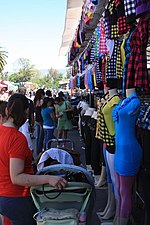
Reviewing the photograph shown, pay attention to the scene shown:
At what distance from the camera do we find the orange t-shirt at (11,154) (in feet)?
8.18

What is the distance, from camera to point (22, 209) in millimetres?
2596

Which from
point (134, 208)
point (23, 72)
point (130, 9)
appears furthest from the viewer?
point (23, 72)

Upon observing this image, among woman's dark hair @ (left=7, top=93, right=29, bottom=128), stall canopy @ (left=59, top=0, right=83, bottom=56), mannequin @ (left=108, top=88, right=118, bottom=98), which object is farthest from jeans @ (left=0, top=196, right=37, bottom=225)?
stall canopy @ (left=59, top=0, right=83, bottom=56)

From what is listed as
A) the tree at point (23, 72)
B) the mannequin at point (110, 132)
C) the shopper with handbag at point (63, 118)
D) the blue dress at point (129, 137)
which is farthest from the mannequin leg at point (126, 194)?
the tree at point (23, 72)

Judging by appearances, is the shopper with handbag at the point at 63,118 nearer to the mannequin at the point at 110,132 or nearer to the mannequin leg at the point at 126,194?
the mannequin at the point at 110,132

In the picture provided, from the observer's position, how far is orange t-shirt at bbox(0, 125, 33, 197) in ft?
8.18

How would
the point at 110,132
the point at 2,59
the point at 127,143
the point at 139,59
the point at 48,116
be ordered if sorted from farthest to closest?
the point at 2,59
the point at 48,116
the point at 110,132
the point at 127,143
the point at 139,59

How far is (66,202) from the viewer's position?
259 cm

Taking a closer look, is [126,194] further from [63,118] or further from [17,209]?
[63,118]

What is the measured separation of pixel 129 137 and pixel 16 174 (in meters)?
1.45

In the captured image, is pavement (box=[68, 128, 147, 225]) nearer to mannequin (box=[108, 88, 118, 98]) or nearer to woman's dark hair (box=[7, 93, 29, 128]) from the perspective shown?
mannequin (box=[108, 88, 118, 98])

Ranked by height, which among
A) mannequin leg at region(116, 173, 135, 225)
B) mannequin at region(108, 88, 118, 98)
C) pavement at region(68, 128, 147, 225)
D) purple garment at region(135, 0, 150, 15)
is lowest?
pavement at region(68, 128, 147, 225)

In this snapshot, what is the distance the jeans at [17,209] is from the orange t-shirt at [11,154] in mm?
37

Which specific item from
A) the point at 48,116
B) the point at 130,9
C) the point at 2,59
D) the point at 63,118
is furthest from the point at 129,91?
the point at 2,59
